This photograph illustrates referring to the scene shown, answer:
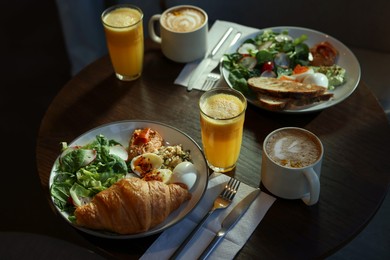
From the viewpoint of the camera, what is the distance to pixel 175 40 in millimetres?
1629

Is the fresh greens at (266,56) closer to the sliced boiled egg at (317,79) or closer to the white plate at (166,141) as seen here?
the sliced boiled egg at (317,79)

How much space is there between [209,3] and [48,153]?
130cm

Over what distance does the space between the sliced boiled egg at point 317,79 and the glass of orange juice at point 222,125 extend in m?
0.34

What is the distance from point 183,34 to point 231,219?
74 cm

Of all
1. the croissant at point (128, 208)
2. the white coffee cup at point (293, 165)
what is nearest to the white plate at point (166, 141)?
the croissant at point (128, 208)

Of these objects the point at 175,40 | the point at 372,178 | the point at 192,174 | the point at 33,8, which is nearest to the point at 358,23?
the point at 175,40

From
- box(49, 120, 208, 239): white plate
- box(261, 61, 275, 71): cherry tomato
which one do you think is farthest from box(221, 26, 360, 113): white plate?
box(49, 120, 208, 239): white plate

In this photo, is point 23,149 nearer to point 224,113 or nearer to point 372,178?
point 224,113

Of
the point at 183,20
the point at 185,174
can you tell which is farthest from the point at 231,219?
the point at 183,20

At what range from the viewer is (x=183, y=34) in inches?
63.5

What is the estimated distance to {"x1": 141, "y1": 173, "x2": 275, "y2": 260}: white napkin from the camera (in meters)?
1.08

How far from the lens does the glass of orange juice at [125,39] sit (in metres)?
1.54

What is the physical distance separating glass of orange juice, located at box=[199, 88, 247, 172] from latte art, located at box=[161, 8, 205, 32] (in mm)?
466

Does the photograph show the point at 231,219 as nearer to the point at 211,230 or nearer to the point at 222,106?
the point at 211,230
